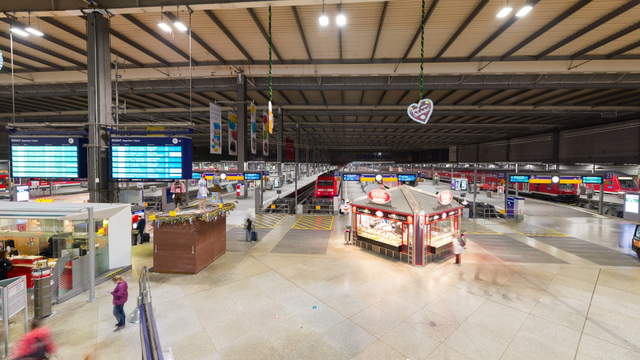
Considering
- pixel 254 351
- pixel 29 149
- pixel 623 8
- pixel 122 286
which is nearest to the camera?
pixel 254 351

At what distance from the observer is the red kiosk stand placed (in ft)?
36.2

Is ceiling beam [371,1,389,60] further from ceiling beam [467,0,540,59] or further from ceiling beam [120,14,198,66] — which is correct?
ceiling beam [120,14,198,66]

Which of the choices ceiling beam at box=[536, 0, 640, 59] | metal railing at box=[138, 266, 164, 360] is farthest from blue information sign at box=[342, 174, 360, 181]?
metal railing at box=[138, 266, 164, 360]

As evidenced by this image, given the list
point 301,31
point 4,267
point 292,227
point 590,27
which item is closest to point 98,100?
point 4,267

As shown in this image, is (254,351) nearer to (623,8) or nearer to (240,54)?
(240,54)

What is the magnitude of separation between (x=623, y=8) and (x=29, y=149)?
2076 centimetres

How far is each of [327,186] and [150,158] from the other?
19.0 m

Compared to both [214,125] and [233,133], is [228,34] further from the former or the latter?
[233,133]

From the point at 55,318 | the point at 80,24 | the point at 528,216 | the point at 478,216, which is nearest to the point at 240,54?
the point at 80,24

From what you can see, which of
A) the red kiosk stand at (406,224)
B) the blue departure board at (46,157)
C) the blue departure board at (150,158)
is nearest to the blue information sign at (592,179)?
the red kiosk stand at (406,224)

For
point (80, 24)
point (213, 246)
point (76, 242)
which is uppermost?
point (80, 24)

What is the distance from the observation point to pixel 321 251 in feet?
41.2

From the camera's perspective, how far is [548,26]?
414 inches

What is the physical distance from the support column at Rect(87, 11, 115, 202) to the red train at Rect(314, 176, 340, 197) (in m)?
18.4
